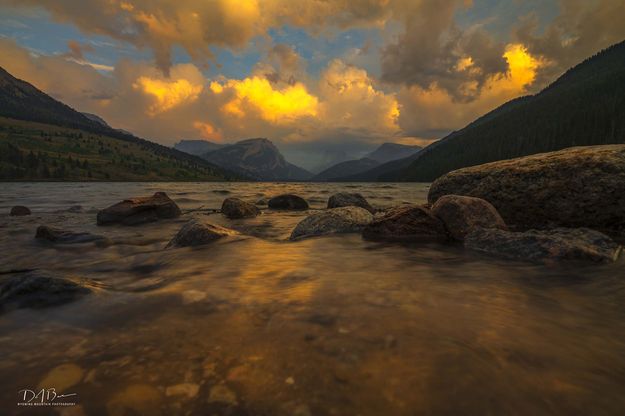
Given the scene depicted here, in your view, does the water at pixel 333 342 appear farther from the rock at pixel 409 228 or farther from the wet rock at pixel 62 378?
the rock at pixel 409 228

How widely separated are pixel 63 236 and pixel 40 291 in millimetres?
6651

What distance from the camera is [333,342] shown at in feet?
10.5

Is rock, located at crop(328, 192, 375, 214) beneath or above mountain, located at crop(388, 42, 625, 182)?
beneath

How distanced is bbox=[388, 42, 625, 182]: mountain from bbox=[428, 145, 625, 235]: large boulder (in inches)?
5143

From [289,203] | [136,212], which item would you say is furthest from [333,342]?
[289,203]

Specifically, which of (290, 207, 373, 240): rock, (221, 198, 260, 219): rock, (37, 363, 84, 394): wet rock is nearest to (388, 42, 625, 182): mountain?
(221, 198, 260, 219): rock

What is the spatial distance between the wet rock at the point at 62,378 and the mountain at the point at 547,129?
143m

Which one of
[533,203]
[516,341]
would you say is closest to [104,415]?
[516,341]

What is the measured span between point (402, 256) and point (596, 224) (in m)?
6.22

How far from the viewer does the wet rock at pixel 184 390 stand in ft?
7.91

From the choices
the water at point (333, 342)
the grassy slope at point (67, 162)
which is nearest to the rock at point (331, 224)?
the water at point (333, 342)

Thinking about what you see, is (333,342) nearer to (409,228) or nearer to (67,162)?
(409,228)

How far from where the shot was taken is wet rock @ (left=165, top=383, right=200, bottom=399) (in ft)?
7.91

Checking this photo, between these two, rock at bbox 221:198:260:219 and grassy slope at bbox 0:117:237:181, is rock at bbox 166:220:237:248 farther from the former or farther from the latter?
grassy slope at bbox 0:117:237:181
